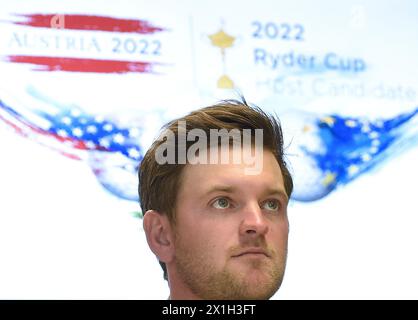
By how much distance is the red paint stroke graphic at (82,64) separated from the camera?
190 cm

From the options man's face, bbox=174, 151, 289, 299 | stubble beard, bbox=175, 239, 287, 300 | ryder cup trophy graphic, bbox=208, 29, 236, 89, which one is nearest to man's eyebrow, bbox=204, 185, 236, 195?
man's face, bbox=174, 151, 289, 299

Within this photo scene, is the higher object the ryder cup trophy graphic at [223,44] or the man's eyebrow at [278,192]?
the ryder cup trophy graphic at [223,44]

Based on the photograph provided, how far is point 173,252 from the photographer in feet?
5.08

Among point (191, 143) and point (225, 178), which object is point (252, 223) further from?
point (191, 143)

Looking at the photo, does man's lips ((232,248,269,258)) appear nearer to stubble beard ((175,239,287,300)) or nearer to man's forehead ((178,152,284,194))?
stubble beard ((175,239,287,300))

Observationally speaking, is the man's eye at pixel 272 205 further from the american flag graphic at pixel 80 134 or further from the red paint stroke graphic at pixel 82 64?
the red paint stroke graphic at pixel 82 64

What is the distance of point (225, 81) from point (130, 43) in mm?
260

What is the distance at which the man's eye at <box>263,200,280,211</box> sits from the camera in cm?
153

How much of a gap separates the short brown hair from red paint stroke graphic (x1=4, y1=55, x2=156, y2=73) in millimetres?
409

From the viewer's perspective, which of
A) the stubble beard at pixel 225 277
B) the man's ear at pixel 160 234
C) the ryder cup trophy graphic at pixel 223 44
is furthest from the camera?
the ryder cup trophy graphic at pixel 223 44

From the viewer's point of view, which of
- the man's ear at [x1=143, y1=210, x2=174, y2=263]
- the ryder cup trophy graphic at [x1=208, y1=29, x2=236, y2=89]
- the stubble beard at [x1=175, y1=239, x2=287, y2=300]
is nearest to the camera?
the stubble beard at [x1=175, y1=239, x2=287, y2=300]

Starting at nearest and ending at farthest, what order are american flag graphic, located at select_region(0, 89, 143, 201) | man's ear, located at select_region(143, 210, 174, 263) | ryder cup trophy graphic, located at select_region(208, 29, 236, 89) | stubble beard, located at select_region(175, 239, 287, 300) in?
stubble beard, located at select_region(175, 239, 287, 300), man's ear, located at select_region(143, 210, 174, 263), american flag graphic, located at select_region(0, 89, 143, 201), ryder cup trophy graphic, located at select_region(208, 29, 236, 89)

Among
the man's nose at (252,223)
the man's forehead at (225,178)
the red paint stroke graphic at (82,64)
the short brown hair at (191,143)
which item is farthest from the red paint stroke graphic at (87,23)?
the man's nose at (252,223)
